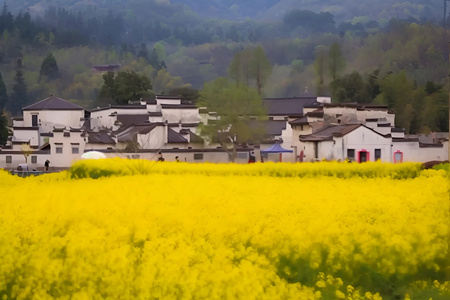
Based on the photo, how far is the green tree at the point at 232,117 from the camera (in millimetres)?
32844

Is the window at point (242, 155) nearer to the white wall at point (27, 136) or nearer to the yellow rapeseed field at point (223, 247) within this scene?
the white wall at point (27, 136)

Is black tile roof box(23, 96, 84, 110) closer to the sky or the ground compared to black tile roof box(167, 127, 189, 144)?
closer to the sky

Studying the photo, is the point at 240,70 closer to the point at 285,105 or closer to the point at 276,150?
the point at 285,105

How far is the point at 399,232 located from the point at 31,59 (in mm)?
70463

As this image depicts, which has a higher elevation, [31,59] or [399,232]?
[31,59]

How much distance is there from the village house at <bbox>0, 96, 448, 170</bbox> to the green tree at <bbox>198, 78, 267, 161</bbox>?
497 mm

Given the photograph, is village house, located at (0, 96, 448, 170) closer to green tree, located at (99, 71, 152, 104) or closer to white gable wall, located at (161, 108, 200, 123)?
white gable wall, located at (161, 108, 200, 123)

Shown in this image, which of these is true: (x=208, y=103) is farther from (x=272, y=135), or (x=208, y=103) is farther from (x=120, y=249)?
(x=120, y=249)

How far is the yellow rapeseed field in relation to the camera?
15.0 feet

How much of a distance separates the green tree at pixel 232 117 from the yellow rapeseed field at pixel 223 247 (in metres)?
24.1

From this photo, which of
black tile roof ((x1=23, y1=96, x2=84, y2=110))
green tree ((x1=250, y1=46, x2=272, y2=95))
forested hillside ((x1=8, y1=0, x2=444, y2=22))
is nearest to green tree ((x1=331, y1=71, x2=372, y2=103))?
green tree ((x1=250, y1=46, x2=272, y2=95))

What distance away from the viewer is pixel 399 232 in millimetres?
5750

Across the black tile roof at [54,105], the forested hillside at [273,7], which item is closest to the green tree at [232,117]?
the black tile roof at [54,105]

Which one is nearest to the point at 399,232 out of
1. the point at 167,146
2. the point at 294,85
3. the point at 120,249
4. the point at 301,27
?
the point at 120,249
